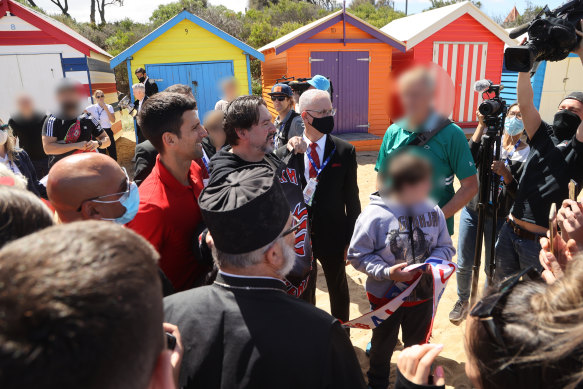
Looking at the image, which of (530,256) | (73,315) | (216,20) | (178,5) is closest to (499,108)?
(530,256)

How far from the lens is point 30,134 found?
5.43m

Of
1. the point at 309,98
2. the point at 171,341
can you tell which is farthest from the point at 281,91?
Answer: the point at 171,341

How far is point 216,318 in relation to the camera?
3.96 ft

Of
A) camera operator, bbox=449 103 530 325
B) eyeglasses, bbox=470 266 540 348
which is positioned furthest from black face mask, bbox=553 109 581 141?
eyeglasses, bbox=470 266 540 348

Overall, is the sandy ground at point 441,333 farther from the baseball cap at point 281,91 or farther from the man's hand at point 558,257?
the baseball cap at point 281,91

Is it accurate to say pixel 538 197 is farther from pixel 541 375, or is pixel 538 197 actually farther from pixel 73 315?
pixel 73 315

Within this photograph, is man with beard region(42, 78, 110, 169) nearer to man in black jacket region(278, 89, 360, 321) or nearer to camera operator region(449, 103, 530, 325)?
man in black jacket region(278, 89, 360, 321)

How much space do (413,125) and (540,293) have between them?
185cm

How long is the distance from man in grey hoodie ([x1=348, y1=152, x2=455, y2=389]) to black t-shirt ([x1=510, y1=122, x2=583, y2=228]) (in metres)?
0.82

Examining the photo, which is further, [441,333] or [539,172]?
[441,333]

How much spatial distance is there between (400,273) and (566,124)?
72.8 inches

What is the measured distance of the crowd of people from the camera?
61 cm

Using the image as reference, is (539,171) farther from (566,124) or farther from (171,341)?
(171,341)

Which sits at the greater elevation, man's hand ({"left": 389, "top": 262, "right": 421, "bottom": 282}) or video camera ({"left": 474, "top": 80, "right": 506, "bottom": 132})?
video camera ({"left": 474, "top": 80, "right": 506, "bottom": 132})
